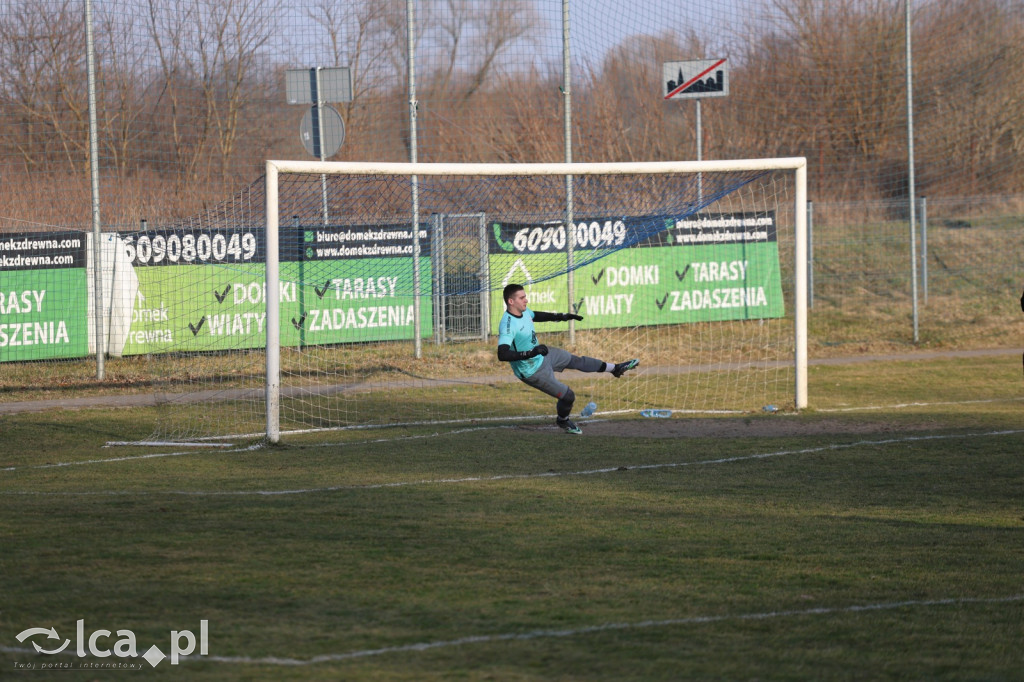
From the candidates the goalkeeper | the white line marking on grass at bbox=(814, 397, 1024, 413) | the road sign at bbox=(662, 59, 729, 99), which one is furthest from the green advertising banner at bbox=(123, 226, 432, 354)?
the white line marking on grass at bbox=(814, 397, 1024, 413)

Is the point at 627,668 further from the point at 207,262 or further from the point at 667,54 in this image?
the point at 667,54

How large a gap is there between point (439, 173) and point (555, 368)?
2533 millimetres

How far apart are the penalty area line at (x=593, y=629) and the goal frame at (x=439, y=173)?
688cm

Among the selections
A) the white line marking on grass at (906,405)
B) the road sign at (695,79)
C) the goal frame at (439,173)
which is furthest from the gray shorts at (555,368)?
the road sign at (695,79)

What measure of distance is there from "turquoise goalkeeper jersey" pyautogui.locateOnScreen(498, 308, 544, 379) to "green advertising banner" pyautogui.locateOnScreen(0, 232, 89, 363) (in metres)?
7.99

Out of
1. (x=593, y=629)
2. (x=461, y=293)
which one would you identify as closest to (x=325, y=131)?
(x=461, y=293)

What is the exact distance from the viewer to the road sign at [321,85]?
16.8 metres

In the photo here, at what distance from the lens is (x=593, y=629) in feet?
16.5

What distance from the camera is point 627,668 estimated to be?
4539mm

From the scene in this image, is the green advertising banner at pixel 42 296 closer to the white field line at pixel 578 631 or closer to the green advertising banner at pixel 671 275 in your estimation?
the green advertising banner at pixel 671 275

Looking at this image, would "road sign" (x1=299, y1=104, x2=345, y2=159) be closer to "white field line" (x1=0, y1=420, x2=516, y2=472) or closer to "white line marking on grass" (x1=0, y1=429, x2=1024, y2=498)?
"white field line" (x1=0, y1=420, x2=516, y2=472)

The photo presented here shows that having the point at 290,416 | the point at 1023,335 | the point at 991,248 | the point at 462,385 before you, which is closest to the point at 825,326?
the point at 1023,335

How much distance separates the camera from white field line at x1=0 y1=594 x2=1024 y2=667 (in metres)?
4.59

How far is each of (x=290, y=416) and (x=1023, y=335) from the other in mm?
13676
